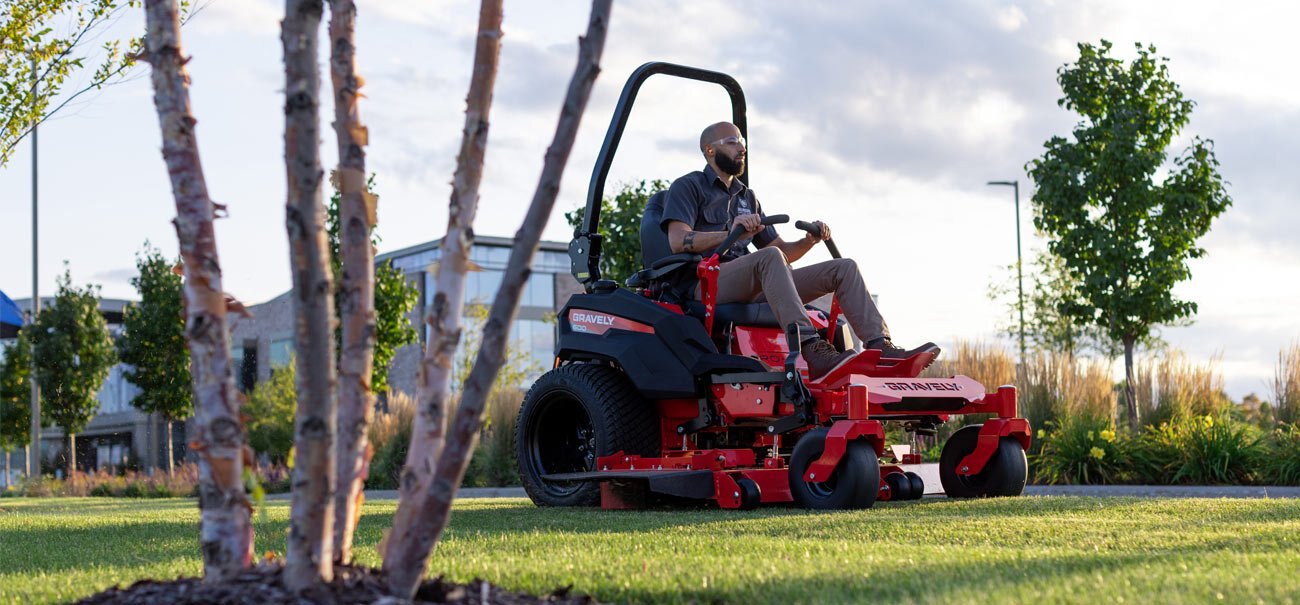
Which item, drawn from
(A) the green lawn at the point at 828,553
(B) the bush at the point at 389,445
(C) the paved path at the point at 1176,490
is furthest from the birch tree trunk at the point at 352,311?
(B) the bush at the point at 389,445

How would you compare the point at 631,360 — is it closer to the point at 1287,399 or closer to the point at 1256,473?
the point at 1256,473

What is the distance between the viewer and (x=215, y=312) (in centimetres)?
270

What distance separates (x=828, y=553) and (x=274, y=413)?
31.2m

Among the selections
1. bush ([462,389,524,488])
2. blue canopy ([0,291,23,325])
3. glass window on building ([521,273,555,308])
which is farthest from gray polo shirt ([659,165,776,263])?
glass window on building ([521,273,555,308])

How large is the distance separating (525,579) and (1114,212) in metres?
14.6

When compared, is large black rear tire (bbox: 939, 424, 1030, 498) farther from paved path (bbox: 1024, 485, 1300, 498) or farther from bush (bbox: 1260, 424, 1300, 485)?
bush (bbox: 1260, 424, 1300, 485)

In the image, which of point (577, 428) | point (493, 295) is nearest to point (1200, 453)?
point (577, 428)

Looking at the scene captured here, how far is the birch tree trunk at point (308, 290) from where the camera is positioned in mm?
2566

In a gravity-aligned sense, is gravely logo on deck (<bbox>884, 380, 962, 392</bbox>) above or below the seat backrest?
below

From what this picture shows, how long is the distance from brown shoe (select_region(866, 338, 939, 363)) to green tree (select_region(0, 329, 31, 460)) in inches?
1152

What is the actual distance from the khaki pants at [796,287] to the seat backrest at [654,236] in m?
0.34

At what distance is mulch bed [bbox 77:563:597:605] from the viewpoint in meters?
2.58

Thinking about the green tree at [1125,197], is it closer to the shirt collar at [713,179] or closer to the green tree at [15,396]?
the shirt collar at [713,179]

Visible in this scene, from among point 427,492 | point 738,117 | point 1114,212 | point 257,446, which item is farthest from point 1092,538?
point 257,446
